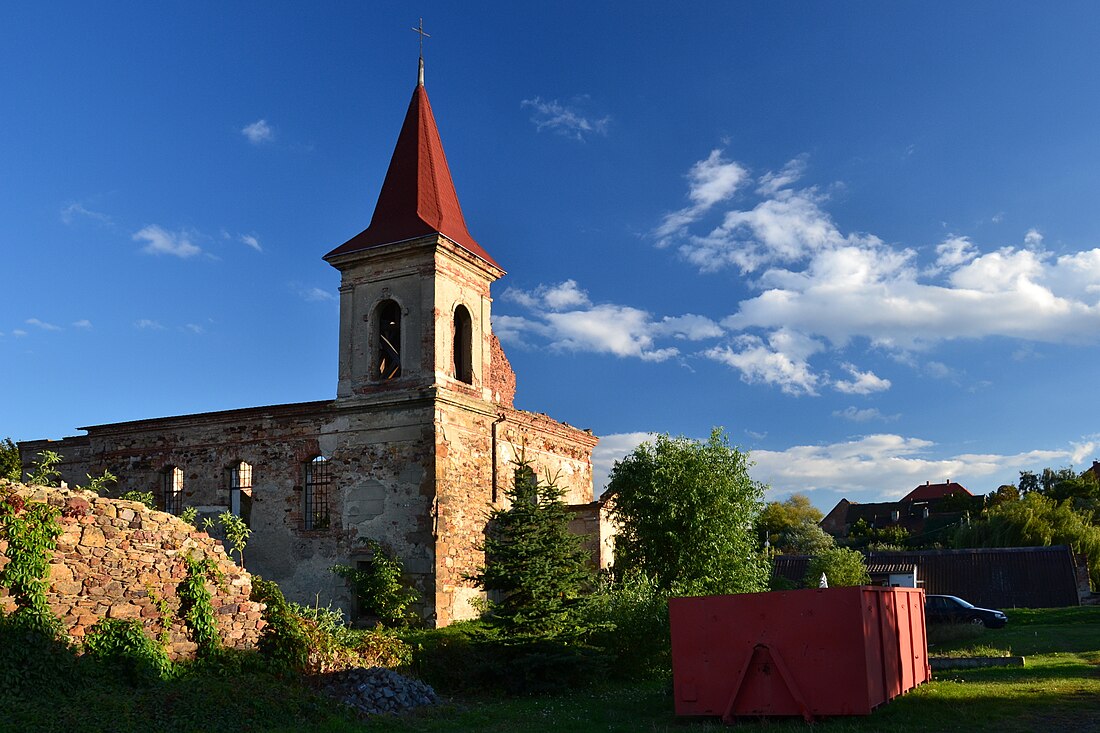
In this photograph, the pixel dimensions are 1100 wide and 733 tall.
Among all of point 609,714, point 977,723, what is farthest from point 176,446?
point 977,723

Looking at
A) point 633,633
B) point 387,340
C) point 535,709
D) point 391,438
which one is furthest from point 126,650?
point 387,340

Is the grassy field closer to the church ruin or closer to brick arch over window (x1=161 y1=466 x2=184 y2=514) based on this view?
the church ruin

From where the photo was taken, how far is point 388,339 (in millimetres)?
24797

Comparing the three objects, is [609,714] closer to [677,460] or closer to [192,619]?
[192,619]

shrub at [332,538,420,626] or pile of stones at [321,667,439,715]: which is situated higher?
shrub at [332,538,420,626]

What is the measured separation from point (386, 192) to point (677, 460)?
11023 millimetres

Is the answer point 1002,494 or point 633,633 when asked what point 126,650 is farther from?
point 1002,494

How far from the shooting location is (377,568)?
22.2 meters

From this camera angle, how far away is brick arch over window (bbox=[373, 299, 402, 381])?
24375mm

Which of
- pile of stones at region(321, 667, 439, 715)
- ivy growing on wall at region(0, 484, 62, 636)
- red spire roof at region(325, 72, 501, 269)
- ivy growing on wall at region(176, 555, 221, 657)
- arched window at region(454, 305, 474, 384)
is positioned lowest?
pile of stones at region(321, 667, 439, 715)

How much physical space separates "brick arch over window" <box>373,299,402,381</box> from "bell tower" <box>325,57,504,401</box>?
0.03 meters

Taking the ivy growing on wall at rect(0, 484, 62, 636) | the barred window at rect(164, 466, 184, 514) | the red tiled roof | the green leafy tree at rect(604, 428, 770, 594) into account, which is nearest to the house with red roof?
the red tiled roof

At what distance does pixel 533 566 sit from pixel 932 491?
81.0m

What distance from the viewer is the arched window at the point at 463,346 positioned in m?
25.0
